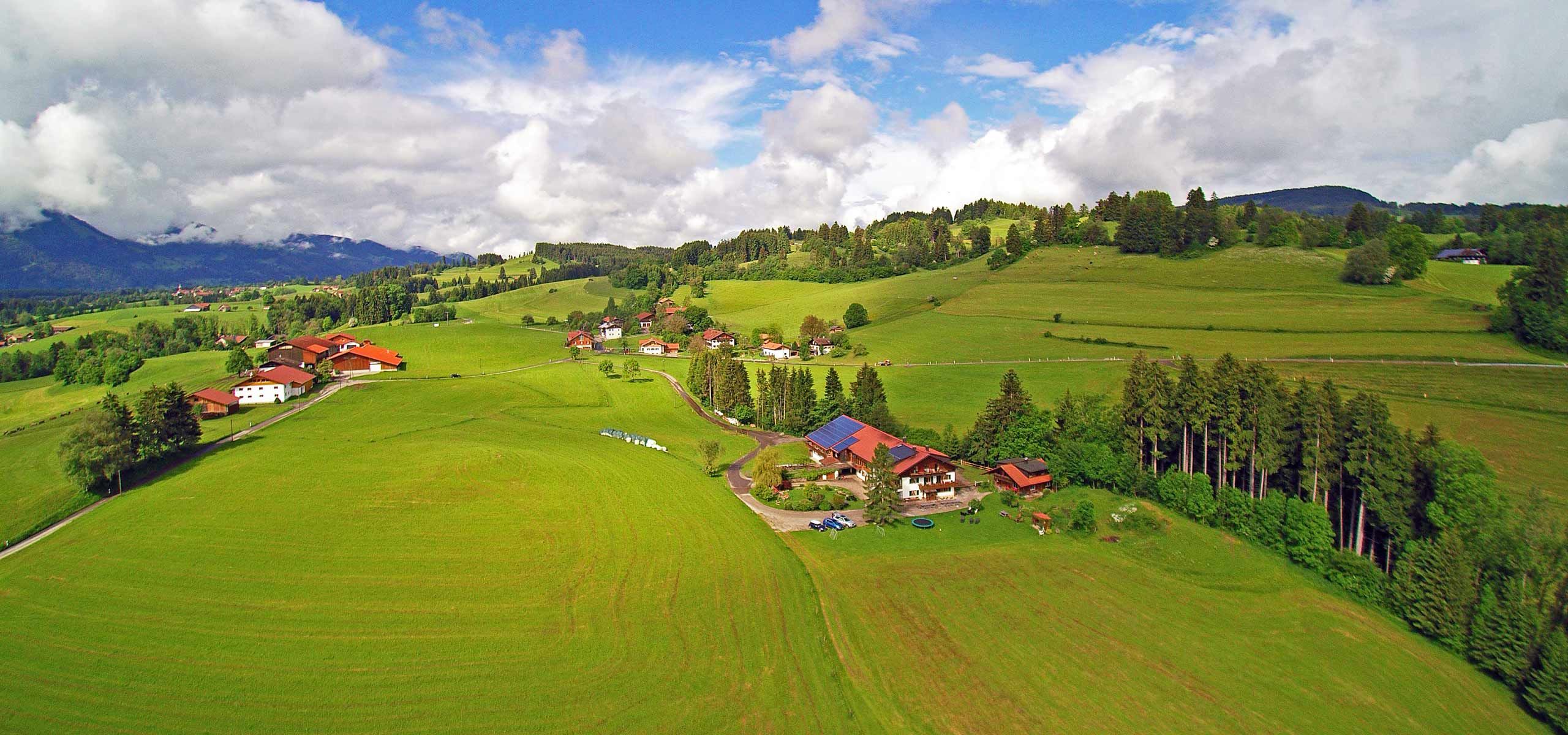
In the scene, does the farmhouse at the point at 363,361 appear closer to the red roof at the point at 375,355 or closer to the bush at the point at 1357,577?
the red roof at the point at 375,355

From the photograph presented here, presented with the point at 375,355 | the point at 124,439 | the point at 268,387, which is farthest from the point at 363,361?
the point at 124,439

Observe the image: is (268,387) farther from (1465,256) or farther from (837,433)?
(1465,256)

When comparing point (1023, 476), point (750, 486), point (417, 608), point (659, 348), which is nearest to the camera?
point (417, 608)

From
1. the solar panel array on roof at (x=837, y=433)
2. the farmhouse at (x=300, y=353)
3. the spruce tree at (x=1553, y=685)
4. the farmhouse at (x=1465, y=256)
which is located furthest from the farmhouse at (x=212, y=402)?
the farmhouse at (x=1465, y=256)

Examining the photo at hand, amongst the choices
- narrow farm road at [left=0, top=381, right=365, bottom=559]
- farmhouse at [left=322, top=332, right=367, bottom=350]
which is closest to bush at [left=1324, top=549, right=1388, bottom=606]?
narrow farm road at [left=0, top=381, right=365, bottom=559]

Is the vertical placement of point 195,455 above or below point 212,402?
below

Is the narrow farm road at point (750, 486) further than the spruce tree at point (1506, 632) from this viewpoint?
Yes
